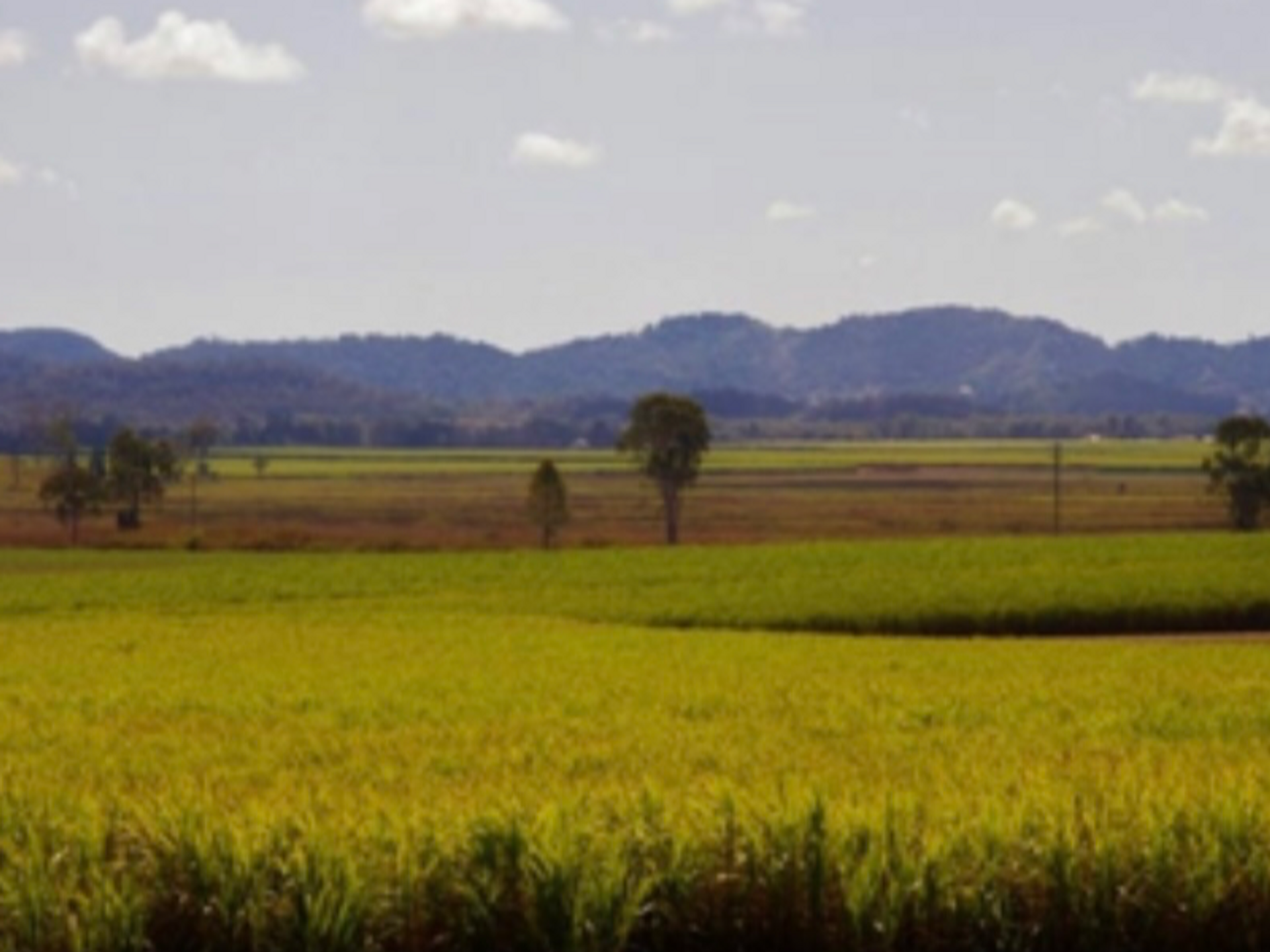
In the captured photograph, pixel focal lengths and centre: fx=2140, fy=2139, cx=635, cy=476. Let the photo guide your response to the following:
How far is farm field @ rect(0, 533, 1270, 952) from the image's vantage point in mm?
15289

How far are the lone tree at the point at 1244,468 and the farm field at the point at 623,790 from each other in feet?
275

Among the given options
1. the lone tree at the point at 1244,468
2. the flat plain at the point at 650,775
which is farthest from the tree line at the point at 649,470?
the flat plain at the point at 650,775

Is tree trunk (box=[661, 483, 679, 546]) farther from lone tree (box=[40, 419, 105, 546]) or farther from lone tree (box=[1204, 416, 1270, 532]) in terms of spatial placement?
lone tree (box=[40, 419, 105, 546])

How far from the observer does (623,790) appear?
18.7 metres

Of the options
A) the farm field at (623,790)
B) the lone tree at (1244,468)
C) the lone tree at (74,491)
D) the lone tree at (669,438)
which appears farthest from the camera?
the lone tree at (669,438)

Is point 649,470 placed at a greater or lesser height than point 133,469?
greater

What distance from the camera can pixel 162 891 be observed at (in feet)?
50.4

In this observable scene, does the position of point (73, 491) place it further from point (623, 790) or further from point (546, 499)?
point (623, 790)

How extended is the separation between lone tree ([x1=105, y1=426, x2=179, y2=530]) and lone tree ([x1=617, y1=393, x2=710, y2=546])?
107 feet

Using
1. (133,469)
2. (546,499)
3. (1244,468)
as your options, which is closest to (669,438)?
(546,499)

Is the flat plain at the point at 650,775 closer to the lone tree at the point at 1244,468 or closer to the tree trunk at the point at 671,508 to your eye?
the tree trunk at the point at 671,508

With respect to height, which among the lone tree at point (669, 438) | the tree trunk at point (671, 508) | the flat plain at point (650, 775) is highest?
the lone tree at point (669, 438)

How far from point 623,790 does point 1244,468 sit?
116999mm

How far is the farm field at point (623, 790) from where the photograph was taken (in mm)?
15289
